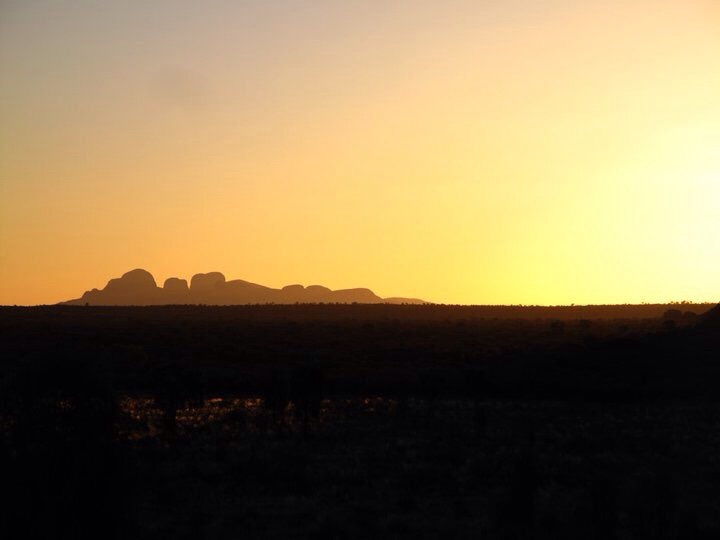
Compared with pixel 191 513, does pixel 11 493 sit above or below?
above

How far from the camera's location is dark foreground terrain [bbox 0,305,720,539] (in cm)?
1208

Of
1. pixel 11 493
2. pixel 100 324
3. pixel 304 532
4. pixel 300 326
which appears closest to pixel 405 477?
pixel 304 532

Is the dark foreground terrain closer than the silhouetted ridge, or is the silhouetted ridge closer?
the dark foreground terrain

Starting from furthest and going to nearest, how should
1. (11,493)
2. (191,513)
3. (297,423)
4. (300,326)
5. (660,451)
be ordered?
(300,326)
(297,423)
(660,451)
(191,513)
(11,493)

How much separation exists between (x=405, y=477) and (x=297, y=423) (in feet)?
31.2

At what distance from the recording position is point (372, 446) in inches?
907

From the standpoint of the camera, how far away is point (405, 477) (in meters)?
Result: 18.8

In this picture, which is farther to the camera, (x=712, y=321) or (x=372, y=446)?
(x=712, y=321)

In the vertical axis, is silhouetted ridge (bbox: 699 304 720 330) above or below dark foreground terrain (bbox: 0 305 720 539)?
above

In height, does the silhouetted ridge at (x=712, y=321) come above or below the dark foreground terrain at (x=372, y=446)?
above

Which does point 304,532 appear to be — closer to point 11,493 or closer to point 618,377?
point 11,493

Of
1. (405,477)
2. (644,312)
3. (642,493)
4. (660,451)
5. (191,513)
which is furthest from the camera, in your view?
(644,312)

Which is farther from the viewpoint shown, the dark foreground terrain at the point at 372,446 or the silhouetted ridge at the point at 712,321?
the silhouetted ridge at the point at 712,321

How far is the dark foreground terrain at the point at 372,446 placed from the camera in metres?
12.1
